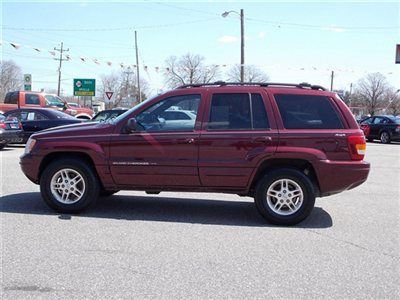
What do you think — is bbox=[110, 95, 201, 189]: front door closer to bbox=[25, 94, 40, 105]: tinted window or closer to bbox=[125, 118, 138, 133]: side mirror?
bbox=[125, 118, 138, 133]: side mirror

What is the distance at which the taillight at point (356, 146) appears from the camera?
20.0 feet

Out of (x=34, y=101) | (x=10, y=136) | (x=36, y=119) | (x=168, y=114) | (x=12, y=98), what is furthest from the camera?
(x=12, y=98)

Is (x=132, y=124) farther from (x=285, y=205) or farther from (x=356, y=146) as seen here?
(x=356, y=146)

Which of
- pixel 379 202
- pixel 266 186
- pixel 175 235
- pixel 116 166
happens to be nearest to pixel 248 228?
pixel 266 186

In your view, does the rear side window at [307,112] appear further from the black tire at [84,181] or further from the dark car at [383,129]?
the dark car at [383,129]

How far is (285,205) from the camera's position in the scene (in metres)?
6.20

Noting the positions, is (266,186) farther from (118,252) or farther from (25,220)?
(25,220)

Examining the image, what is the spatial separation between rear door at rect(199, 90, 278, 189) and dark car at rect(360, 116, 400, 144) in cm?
1996

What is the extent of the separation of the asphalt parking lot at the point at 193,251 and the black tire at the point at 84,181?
16 centimetres

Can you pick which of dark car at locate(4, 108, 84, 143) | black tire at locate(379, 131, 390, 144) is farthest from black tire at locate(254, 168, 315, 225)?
black tire at locate(379, 131, 390, 144)

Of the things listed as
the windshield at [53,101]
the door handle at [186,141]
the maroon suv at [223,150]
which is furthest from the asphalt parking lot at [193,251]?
the windshield at [53,101]

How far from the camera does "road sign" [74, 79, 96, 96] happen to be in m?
41.6

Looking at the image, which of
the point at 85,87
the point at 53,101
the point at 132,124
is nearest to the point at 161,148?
the point at 132,124

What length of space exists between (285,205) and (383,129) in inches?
813
